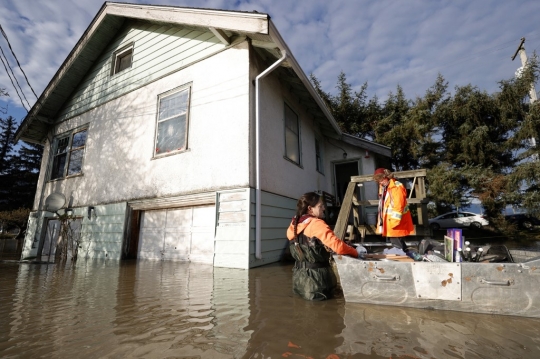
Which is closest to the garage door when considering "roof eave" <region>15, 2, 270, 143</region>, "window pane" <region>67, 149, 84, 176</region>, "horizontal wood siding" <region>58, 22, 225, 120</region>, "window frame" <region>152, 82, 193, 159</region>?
"window frame" <region>152, 82, 193, 159</region>

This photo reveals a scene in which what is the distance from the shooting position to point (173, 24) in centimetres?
766

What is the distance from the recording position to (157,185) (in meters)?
7.01

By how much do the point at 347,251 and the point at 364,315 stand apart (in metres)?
0.60

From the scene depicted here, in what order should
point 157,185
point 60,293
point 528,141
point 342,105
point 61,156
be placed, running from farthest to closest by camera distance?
1. point 342,105
2. point 528,141
3. point 61,156
4. point 157,185
5. point 60,293

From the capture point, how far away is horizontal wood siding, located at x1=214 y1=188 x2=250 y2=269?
5406 mm

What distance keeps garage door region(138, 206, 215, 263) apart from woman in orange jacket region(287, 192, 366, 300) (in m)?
3.85

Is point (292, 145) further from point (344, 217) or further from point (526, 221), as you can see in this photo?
point (526, 221)

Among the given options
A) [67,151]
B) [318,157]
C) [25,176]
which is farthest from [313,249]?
[25,176]

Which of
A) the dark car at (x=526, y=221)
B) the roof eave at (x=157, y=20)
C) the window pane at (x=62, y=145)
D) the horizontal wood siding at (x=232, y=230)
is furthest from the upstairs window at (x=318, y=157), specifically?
the dark car at (x=526, y=221)

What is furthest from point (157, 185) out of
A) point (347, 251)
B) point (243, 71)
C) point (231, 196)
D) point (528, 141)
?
point (528, 141)

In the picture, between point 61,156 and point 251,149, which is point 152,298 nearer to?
point 251,149

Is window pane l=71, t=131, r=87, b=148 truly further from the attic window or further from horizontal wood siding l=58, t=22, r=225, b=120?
the attic window

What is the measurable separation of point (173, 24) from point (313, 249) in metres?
7.90

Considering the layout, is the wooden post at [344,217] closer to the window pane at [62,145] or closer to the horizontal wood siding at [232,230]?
the horizontal wood siding at [232,230]
